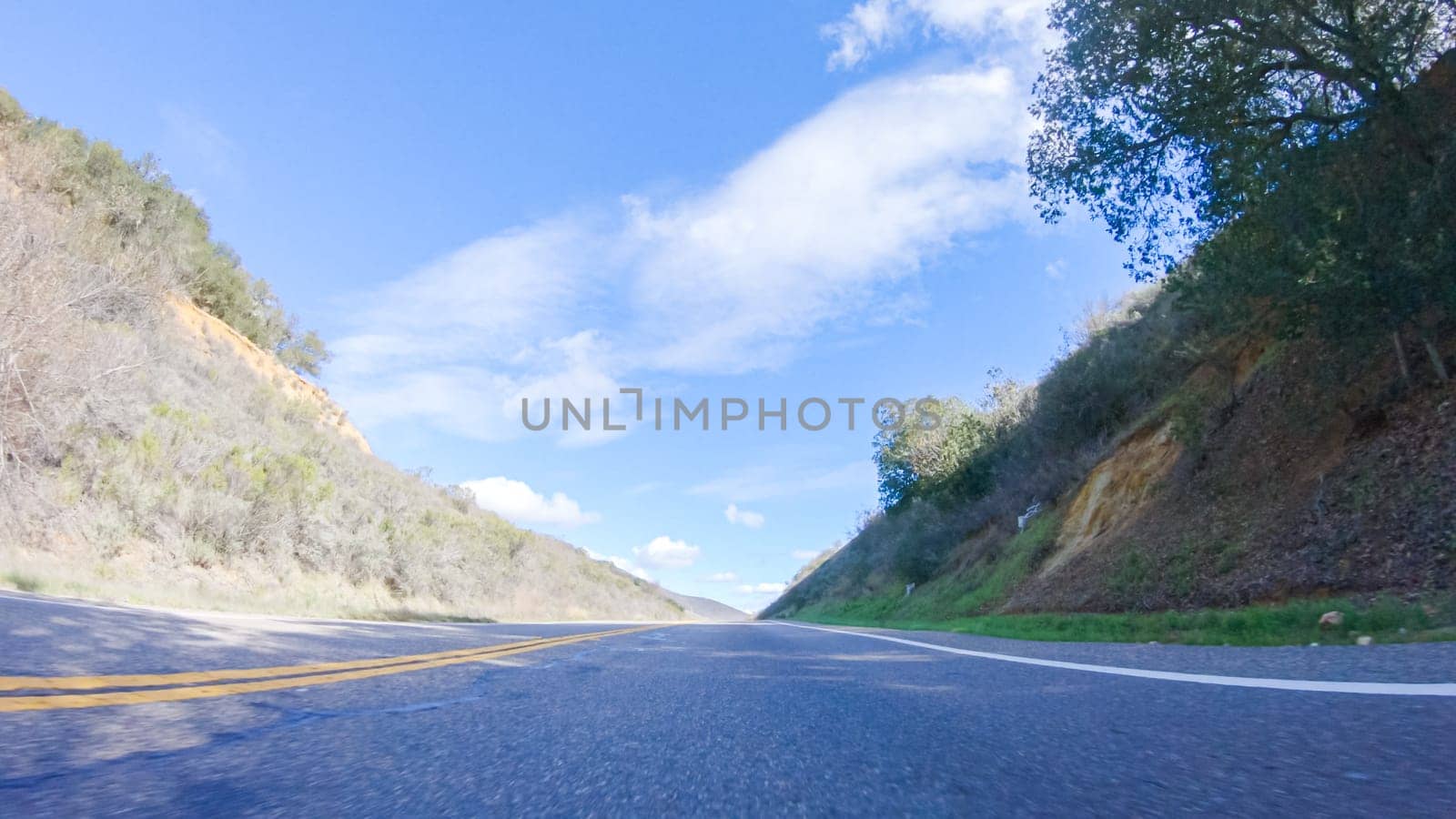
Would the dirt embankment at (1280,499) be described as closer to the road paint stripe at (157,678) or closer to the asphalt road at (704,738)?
the asphalt road at (704,738)

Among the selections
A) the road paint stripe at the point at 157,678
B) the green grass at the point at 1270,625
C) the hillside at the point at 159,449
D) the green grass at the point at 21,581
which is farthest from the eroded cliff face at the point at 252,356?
the green grass at the point at 1270,625

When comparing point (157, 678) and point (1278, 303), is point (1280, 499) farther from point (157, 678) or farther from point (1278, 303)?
point (157, 678)

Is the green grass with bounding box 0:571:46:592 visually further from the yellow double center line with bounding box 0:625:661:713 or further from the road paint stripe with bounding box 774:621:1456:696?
the road paint stripe with bounding box 774:621:1456:696

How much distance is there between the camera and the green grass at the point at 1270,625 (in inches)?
279

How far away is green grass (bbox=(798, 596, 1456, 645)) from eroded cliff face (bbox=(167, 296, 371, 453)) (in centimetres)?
2526

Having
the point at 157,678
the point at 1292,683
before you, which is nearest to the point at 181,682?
the point at 157,678

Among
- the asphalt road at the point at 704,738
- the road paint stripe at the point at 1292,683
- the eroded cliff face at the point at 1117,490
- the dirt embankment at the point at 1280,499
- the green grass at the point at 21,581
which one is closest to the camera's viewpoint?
the asphalt road at the point at 704,738

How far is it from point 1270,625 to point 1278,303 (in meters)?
5.50

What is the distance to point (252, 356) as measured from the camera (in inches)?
1198

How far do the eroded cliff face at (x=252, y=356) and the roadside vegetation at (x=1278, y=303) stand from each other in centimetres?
2520

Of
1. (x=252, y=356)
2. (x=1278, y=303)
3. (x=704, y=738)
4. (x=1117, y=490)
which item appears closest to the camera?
(x=704, y=738)

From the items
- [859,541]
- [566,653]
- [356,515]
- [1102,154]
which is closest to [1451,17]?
[1102,154]

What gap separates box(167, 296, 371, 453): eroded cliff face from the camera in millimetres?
25547

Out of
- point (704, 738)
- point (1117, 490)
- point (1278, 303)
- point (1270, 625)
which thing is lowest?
point (704, 738)
